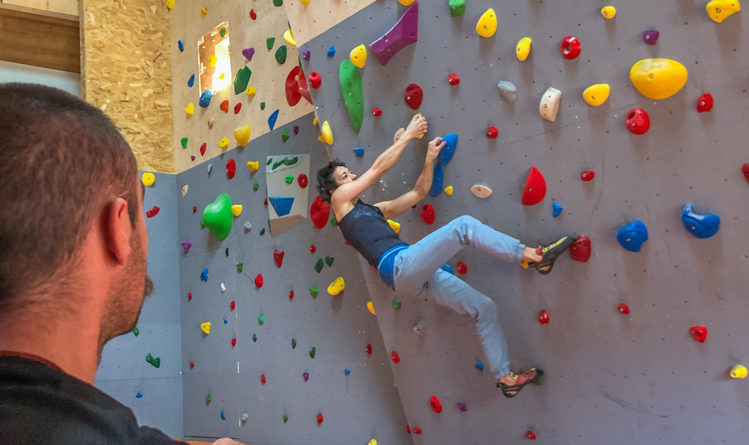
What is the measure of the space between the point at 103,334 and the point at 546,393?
2.72 m

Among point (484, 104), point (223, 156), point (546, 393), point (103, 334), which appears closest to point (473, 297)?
point (546, 393)

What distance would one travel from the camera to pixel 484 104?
3117mm

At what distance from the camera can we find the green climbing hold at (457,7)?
310 centimetres

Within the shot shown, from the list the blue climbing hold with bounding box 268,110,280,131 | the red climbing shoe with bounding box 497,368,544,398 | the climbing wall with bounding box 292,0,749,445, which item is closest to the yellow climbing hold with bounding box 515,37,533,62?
the climbing wall with bounding box 292,0,749,445

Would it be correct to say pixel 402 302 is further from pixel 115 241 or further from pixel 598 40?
pixel 115 241

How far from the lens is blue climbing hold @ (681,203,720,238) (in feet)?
8.16

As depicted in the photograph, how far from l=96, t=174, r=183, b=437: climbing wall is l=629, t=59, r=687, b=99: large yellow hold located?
14.9ft

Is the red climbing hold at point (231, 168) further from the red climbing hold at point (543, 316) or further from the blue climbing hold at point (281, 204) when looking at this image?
the red climbing hold at point (543, 316)

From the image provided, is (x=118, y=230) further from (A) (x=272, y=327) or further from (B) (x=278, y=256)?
→ (A) (x=272, y=327)

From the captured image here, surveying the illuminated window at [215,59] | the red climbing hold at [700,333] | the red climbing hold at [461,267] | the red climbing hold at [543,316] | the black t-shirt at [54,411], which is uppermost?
the illuminated window at [215,59]

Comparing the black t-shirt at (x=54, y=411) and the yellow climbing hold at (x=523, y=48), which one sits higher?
the yellow climbing hold at (x=523, y=48)

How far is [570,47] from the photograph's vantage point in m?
2.77

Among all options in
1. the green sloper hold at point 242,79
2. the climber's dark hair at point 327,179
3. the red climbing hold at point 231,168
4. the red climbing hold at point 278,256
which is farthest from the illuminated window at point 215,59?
the climber's dark hair at point 327,179

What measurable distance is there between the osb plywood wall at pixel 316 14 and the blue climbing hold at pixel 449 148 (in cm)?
85
